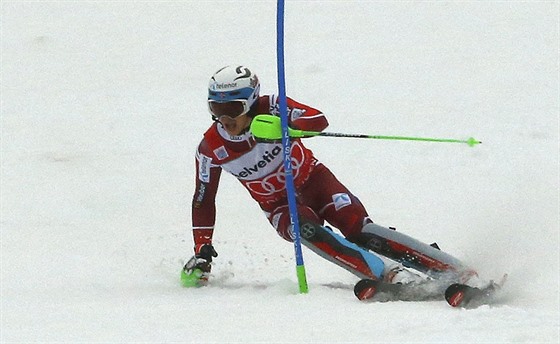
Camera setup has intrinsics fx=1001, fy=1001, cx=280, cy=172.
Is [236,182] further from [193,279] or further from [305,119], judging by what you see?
[305,119]

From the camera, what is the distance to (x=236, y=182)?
9.94m

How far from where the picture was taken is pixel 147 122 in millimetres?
11242

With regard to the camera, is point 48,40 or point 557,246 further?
point 48,40

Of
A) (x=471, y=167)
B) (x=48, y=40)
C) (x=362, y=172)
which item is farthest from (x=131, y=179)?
(x=48, y=40)

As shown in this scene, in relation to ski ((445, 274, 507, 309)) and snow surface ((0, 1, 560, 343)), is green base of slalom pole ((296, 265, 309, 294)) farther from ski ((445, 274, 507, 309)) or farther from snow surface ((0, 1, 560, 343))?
ski ((445, 274, 507, 309))

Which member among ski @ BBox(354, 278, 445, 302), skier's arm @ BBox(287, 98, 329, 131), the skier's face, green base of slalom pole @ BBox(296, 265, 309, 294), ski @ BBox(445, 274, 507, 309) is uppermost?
skier's arm @ BBox(287, 98, 329, 131)

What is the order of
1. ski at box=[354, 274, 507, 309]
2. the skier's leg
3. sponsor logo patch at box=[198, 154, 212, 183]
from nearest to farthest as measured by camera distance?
ski at box=[354, 274, 507, 309]
the skier's leg
sponsor logo patch at box=[198, 154, 212, 183]

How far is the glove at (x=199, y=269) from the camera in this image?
655 cm

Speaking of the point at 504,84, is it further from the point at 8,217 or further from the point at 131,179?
the point at 8,217

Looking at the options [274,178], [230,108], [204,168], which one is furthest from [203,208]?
[230,108]

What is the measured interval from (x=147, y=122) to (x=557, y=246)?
17.8ft

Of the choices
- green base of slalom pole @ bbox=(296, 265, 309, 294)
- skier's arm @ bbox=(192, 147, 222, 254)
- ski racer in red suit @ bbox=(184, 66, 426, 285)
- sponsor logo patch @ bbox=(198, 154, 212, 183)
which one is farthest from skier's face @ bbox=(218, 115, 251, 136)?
green base of slalom pole @ bbox=(296, 265, 309, 294)

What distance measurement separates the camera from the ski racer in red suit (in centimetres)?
582

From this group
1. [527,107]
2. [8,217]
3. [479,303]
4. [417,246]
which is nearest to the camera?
[479,303]
